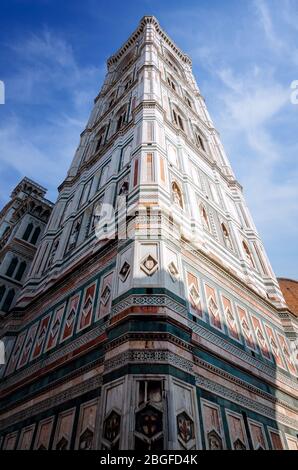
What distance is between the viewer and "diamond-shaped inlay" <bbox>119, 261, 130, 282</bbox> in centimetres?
513

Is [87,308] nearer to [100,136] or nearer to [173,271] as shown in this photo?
[173,271]

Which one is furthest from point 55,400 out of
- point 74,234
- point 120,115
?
point 120,115

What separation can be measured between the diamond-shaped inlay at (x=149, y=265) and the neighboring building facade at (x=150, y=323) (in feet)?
0.08

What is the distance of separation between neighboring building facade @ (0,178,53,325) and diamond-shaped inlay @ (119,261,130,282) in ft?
17.8

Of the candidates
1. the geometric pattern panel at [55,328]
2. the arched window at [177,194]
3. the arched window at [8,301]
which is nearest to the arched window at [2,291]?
the arched window at [8,301]

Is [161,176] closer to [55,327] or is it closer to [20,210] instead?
[55,327]

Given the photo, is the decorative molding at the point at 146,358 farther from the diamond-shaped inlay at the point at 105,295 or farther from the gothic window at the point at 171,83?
the gothic window at the point at 171,83

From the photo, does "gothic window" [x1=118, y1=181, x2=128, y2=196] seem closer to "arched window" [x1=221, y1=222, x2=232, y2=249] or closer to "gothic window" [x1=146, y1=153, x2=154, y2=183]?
"gothic window" [x1=146, y1=153, x2=154, y2=183]

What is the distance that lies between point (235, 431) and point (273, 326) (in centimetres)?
354

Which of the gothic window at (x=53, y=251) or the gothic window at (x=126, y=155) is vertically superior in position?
the gothic window at (x=126, y=155)

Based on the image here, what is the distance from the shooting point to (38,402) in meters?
5.26

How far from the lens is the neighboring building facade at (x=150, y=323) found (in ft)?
12.7

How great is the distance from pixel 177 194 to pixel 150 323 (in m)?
4.07

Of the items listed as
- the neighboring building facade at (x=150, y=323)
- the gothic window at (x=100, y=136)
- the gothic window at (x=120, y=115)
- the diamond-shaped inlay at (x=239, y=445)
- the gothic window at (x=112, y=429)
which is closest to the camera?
the gothic window at (x=112, y=429)
